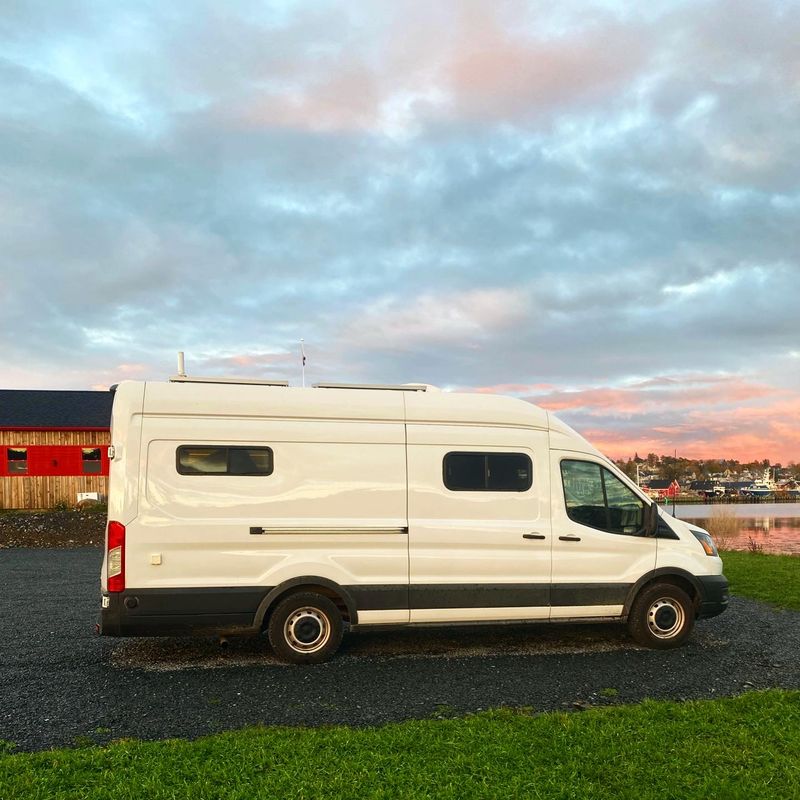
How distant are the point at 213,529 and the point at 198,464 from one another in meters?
0.68

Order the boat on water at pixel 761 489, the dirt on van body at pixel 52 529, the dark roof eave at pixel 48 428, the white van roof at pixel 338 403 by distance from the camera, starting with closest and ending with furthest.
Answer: the white van roof at pixel 338 403, the dirt on van body at pixel 52 529, the dark roof eave at pixel 48 428, the boat on water at pixel 761 489

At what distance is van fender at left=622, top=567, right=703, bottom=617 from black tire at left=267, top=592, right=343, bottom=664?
3.22 m

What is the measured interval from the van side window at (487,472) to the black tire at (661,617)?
1878 mm

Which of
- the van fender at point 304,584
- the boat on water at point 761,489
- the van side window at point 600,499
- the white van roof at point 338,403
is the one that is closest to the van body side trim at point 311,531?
the van fender at point 304,584

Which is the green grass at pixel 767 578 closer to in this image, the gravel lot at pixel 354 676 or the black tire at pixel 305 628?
the gravel lot at pixel 354 676

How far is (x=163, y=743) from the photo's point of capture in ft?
14.3

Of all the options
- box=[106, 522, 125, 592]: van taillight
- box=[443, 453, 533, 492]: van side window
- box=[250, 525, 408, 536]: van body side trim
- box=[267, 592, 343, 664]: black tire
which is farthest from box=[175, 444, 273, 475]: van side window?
box=[443, 453, 533, 492]: van side window

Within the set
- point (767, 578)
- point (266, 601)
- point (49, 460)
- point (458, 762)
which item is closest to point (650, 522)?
point (458, 762)

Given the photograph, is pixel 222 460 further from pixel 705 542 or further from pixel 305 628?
pixel 705 542

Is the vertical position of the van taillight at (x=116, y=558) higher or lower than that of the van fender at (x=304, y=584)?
higher

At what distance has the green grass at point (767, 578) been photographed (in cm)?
1023

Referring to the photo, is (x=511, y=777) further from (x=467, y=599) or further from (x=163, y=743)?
(x=467, y=599)

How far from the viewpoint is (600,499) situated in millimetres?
7215

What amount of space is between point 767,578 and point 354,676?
937 centimetres
